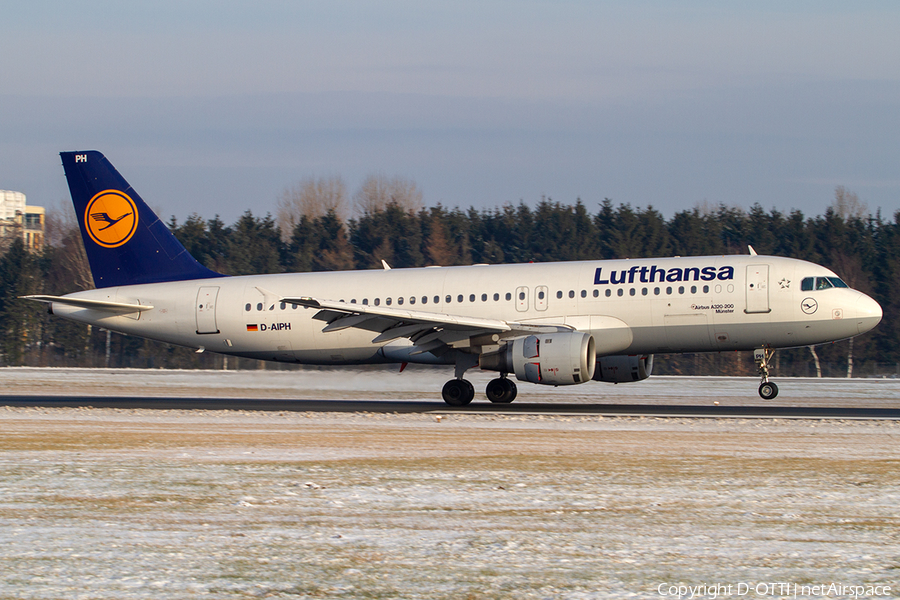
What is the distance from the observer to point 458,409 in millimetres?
23297

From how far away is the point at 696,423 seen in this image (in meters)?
19.1

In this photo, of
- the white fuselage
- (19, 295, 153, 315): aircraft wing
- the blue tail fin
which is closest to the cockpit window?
the white fuselage

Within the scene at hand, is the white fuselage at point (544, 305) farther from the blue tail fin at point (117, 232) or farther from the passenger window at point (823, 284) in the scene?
the blue tail fin at point (117, 232)

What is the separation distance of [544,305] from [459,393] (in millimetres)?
3237

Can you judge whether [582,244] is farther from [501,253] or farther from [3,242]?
[3,242]

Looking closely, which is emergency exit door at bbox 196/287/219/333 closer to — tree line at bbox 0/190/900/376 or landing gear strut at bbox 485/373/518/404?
landing gear strut at bbox 485/373/518/404

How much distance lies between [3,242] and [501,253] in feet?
172

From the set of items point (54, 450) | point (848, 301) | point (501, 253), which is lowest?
point (54, 450)

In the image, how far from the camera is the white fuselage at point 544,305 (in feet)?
75.6

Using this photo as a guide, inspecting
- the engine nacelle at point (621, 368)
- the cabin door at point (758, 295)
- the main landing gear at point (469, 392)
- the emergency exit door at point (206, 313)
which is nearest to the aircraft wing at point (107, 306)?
the emergency exit door at point (206, 313)

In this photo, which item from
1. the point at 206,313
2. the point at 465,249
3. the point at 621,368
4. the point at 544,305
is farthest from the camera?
the point at 465,249

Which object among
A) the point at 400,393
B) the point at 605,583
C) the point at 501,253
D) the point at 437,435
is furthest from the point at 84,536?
the point at 501,253

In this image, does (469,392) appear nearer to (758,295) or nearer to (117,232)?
(758,295)

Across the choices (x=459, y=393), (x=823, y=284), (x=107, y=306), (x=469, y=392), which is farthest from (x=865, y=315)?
(x=107, y=306)
